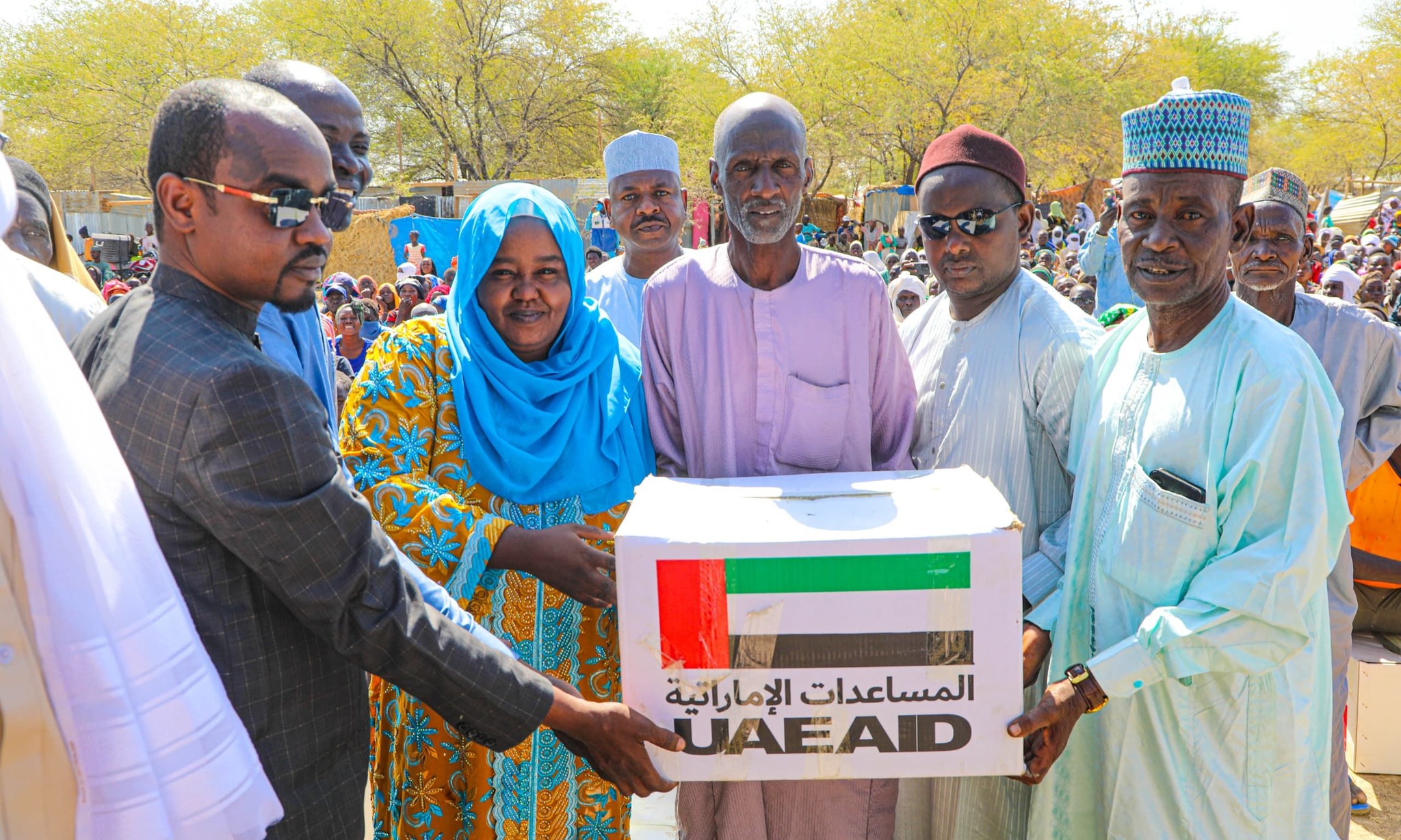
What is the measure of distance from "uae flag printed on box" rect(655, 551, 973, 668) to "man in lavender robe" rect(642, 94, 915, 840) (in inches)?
30.2

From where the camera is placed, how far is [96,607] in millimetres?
1189

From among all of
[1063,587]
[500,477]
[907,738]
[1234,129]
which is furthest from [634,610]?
[1234,129]

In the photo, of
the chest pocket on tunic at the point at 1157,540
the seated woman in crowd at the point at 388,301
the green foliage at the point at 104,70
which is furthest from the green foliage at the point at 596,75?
the chest pocket on tunic at the point at 1157,540

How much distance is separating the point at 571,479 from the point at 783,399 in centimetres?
57

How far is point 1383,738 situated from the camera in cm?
399

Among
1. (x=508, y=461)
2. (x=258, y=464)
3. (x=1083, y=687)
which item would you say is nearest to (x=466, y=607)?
(x=508, y=461)

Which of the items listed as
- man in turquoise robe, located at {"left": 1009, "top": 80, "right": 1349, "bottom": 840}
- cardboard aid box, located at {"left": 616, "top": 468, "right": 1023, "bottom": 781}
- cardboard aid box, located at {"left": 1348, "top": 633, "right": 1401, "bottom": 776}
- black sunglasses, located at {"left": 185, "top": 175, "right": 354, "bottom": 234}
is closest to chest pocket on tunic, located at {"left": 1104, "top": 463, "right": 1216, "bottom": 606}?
man in turquoise robe, located at {"left": 1009, "top": 80, "right": 1349, "bottom": 840}

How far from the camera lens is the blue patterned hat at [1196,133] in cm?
206

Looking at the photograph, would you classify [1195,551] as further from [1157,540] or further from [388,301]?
[388,301]

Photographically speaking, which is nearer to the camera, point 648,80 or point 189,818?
point 189,818

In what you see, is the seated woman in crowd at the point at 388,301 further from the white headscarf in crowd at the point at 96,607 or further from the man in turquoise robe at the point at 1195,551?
the white headscarf in crowd at the point at 96,607

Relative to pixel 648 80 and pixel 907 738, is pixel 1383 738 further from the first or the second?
pixel 648 80

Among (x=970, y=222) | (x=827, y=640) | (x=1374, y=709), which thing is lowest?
(x=1374, y=709)

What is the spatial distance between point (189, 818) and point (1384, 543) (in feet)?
14.2
